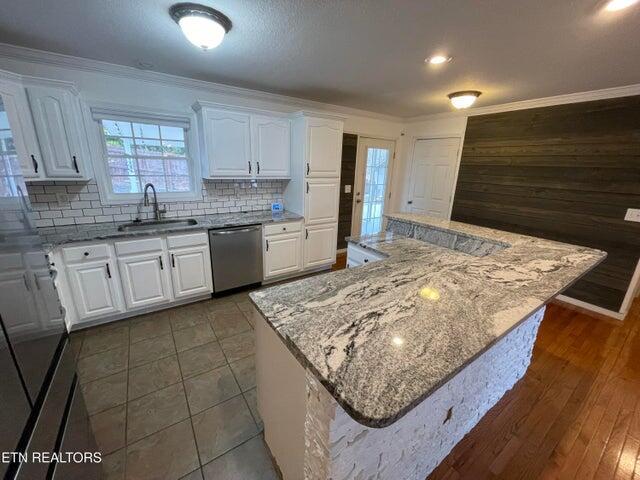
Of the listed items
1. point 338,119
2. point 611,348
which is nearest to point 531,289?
point 611,348

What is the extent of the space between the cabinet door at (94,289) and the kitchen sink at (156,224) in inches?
17.6

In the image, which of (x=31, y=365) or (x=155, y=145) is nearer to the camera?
(x=31, y=365)

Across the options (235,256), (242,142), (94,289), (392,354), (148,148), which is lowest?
(94,289)

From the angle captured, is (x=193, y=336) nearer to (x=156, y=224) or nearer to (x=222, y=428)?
(x=222, y=428)

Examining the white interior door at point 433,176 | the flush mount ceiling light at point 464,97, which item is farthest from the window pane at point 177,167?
the white interior door at point 433,176

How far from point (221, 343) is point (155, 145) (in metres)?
2.18

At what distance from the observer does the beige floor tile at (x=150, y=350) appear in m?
2.04

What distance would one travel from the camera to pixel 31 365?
0.77m

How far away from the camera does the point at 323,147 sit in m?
3.25

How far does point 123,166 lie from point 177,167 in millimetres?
491

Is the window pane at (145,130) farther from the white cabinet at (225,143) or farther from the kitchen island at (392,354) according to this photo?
the kitchen island at (392,354)

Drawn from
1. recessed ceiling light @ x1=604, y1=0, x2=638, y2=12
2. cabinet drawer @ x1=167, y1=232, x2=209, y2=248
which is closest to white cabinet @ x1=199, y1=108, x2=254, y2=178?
cabinet drawer @ x1=167, y1=232, x2=209, y2=248

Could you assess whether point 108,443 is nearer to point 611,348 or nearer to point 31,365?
point 31,365

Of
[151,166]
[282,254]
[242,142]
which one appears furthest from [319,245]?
[151,166]
